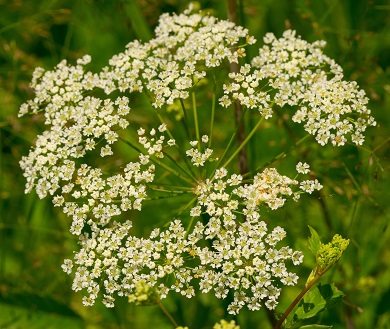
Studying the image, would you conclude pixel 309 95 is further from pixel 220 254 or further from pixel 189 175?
pixel 220 254

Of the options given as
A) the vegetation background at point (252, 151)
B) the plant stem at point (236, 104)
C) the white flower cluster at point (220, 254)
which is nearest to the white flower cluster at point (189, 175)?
the white flower cluster at point (220, 254)

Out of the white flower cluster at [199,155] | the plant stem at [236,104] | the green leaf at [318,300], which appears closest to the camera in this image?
the green leaf at [318,300]

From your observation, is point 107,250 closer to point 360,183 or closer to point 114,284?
point 114,284

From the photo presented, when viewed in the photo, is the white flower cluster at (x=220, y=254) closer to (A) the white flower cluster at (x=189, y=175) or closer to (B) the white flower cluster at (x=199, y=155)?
(A) the white flower cluster at (x=189, y=175)

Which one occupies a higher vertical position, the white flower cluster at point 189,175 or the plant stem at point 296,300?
the white flower cluster at point 189,175

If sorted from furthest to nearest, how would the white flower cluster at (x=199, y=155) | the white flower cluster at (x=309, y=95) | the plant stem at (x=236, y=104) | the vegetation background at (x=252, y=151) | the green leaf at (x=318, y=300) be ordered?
the vegetation background at (x=252, y=151) → the plant stem at (x=236, y=104) → the white flower cluster at (x=309, y=95) → the white flower cluster at (x=199, y=155) → the green leaf at (x=318, y=300)

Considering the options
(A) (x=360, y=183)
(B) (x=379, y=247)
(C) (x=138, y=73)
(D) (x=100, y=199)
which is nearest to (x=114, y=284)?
(D) (x=100, y=199)
